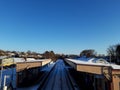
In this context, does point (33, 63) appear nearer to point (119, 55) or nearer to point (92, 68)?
point (92, 68)

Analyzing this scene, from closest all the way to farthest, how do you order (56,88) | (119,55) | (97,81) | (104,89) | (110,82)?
(110,82), (104,89), (97,81), (56,88), (119,55)

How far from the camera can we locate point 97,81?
25.2 m

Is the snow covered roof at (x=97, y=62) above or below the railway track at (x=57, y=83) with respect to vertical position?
above

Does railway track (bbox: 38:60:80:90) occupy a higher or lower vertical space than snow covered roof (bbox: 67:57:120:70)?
lower

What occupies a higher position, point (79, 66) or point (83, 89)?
point (79, 66)

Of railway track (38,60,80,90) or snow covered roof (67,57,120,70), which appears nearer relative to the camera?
snow covered roof (67,57,120,70)

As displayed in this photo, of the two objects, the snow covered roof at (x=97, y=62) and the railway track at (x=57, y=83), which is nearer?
the snow covered roof at (x=97, y=62)

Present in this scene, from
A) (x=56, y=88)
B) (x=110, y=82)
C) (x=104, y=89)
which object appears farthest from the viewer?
(x=56, y=88)

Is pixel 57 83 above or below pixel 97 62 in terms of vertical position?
below

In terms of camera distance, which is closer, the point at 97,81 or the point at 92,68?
the point at 92,68

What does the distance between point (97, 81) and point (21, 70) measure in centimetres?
1259

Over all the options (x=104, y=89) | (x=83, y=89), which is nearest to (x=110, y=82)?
(x=104, y=89)

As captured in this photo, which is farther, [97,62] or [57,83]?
[97,62]

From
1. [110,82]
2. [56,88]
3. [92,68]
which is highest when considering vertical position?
[92,68]
